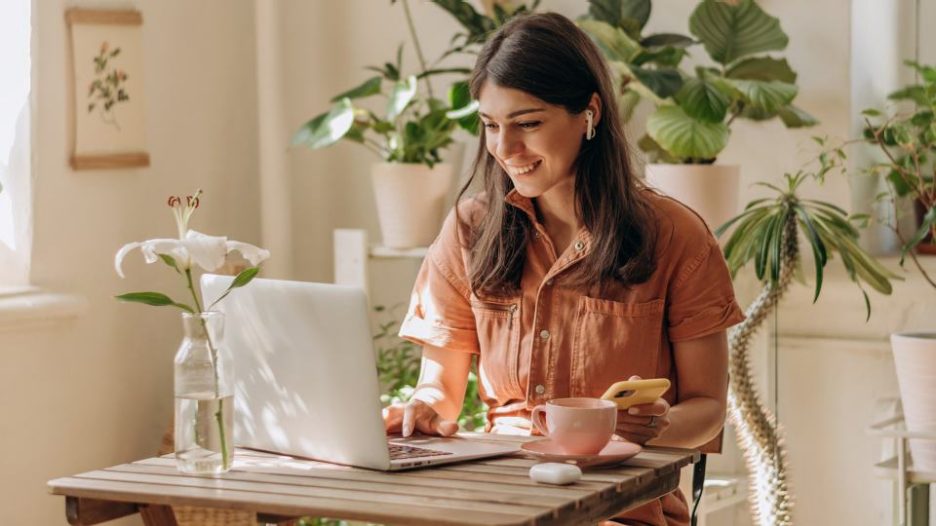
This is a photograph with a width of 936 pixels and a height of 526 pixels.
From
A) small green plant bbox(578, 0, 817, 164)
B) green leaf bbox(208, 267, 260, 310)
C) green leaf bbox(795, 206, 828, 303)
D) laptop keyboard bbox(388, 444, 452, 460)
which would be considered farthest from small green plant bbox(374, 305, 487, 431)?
green leaf bbox(208, 267, 260, 310)

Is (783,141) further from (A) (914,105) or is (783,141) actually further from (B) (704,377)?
(B) (704,377)

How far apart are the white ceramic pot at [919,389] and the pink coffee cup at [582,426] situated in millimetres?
1221

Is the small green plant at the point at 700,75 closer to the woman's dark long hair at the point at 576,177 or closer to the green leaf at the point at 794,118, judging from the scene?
the green leaf at the point at 794,118

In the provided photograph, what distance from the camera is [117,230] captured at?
10.7ft

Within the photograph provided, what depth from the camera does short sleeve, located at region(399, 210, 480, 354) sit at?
2230mm

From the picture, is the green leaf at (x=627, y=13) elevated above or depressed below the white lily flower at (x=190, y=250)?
above

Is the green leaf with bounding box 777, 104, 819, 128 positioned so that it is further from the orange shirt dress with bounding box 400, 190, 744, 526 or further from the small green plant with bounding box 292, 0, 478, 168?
the orange shirt dress with bounding box 400, 190, 744, 526

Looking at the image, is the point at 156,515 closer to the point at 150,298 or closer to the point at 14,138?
the point at 150,298

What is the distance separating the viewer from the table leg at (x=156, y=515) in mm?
1776

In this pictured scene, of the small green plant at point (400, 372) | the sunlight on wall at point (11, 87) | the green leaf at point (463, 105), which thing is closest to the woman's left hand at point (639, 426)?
the small green plant at point (400, 372)

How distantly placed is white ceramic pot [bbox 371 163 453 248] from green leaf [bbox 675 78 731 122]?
721 mm

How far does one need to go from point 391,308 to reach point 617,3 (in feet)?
3.71

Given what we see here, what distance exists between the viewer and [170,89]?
3.44 metres

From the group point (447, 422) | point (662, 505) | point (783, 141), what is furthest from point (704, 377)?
point (783, 141)
